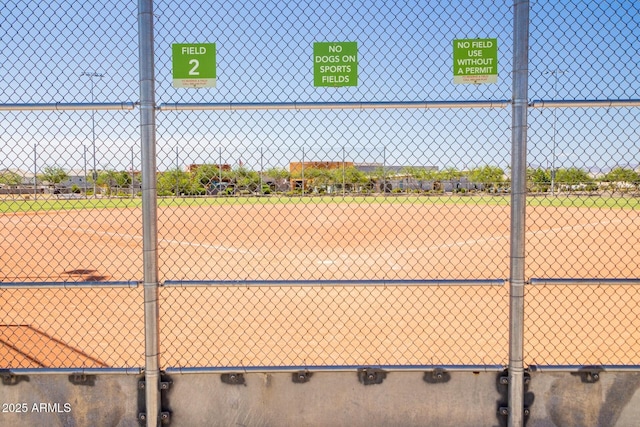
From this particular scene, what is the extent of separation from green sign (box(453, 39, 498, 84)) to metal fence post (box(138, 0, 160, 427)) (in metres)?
2.14

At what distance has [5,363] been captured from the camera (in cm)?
504

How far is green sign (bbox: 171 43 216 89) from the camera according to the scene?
10.5 ft

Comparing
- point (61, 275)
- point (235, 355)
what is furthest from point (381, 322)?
point (61, 275)

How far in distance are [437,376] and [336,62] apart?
231 cm

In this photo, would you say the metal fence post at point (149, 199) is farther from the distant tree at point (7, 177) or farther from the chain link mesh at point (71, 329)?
the distant tree at point (7, 177)

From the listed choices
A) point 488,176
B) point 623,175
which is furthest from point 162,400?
point 623,175

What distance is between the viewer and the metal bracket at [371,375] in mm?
3197

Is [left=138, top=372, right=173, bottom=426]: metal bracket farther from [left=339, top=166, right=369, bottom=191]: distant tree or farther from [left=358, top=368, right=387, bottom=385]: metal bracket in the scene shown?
[left=339, top=166, right=369, bottom=191]: distant tree

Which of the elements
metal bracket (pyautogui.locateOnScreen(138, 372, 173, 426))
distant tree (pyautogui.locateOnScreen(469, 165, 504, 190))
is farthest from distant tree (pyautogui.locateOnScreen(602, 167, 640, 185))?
metal bracket (pyautogui.locateOnScreen(138, 372, 173, 426))

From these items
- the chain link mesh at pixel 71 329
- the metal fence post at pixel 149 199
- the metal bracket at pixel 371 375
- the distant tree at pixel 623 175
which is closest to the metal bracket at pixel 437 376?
the metal bracket at pixel 371 375

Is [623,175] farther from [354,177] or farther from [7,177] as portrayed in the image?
[7,177]

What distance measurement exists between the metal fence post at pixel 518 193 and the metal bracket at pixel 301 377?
1.40 metres

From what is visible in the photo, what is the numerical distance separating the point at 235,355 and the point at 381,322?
2247 mm

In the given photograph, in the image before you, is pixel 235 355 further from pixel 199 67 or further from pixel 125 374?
pixel 199 67
